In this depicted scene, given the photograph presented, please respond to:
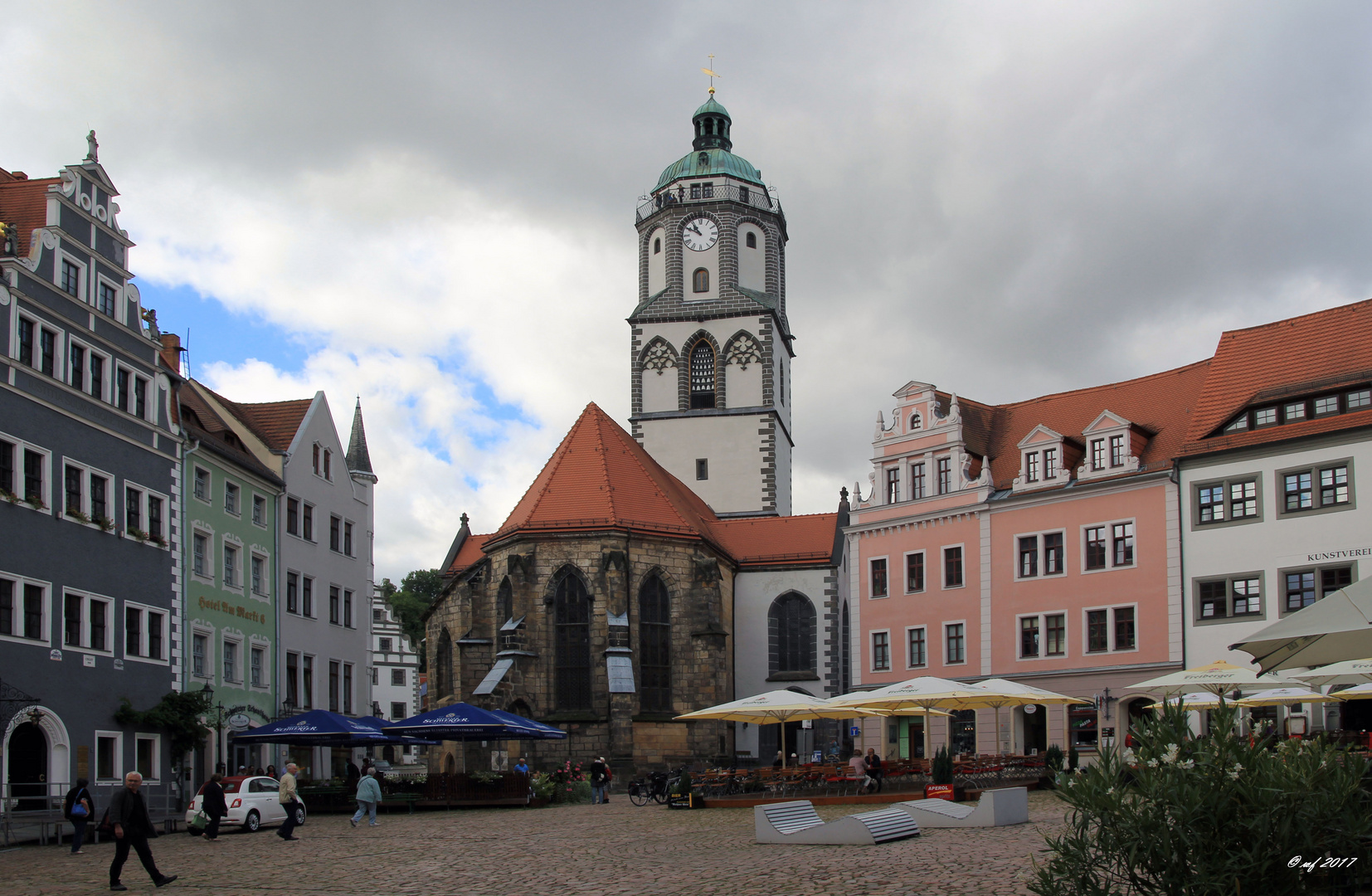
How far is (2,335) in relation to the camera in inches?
1114

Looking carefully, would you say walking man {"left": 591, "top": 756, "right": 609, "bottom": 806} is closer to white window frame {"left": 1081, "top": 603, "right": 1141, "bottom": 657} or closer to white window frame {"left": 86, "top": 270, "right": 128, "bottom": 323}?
white window frame {"left": 1081, "top": 603, "right": 1141, "bottom": 657}

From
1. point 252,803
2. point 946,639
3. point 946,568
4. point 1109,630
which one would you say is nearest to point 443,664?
point 946,639

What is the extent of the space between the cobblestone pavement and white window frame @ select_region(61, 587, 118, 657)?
5.98 m

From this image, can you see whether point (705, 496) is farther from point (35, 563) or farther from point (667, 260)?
point (35, 563)

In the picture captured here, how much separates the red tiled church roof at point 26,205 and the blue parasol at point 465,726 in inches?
532

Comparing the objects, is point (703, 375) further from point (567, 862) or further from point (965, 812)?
point (567, 862)

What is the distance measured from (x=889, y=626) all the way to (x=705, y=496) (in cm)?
1802

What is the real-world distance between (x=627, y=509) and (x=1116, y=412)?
15533 mm

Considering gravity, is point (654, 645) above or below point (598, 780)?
above

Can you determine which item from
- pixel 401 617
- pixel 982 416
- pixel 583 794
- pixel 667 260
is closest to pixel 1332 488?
pixel 982 416

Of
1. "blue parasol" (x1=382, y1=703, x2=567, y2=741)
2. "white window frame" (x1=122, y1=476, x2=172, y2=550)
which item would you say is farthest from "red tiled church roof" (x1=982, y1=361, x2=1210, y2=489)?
→ "white window frame" (x1=122, y1=476, x2=172, y2=550)

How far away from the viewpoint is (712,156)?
63.8 metres

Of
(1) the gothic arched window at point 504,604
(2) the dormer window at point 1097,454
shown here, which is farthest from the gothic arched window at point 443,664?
(2) the dormer window at point 1097,454

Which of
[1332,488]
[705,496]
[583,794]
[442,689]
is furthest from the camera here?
[705,496]
